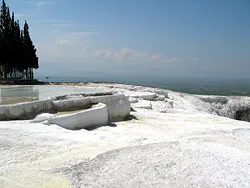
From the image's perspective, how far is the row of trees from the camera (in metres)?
29.8

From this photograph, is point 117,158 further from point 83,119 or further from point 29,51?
point 29,51

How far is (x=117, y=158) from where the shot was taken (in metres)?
6.90

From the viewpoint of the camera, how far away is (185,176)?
634 centimetres

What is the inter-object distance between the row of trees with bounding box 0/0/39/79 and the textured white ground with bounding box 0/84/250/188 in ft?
78.9

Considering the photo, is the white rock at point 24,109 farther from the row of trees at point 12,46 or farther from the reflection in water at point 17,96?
the row of trees at point 12,46

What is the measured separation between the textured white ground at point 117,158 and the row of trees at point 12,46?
24.0m

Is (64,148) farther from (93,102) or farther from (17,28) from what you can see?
(17,28)

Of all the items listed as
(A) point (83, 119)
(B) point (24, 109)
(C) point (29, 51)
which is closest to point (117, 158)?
(A) point (83, 119)

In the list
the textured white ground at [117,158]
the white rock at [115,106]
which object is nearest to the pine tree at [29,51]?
the white rock at [115,106]

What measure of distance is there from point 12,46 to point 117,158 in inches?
1052

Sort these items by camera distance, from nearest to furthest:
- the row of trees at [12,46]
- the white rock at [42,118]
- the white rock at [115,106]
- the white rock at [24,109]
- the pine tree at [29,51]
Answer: the white rock at [42,118] < the white rock at [24,109] < the white rock at [115,106] < the row of trees at [12,46] < the pine tree at [29,51]

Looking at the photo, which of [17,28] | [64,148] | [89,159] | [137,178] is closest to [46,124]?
[64,148]

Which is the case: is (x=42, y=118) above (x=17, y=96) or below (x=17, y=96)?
below

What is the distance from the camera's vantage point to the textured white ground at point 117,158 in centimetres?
586
